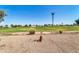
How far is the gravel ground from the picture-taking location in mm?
2859

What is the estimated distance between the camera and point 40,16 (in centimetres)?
296

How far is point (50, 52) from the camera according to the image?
9.34ft

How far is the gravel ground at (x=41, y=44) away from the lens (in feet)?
9.38

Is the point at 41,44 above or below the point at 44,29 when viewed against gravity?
below

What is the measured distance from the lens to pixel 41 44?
2.89 metres

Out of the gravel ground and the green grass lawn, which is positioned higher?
the green grass lawn

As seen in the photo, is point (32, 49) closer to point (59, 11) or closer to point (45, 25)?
point (45, 25)

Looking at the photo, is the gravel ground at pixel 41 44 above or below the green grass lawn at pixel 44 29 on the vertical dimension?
below
